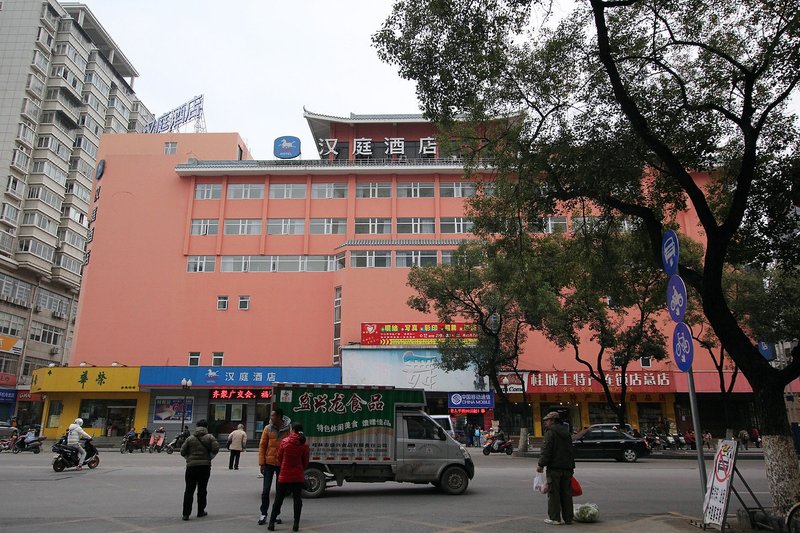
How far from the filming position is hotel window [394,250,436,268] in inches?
1489

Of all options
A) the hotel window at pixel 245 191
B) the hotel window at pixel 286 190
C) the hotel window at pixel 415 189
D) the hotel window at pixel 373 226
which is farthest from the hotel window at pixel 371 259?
the hotel window at pixel 245 191

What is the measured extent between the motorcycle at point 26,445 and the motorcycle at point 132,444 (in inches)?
142

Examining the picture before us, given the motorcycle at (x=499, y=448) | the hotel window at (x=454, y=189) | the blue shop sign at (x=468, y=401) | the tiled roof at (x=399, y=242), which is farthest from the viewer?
the hotel window at (x=454, y=189)

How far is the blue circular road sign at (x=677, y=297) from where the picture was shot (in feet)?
24.3

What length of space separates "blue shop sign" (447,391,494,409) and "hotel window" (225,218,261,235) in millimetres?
18306

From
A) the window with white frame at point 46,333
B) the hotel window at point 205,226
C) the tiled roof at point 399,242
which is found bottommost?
the window with white frame at point 46,333

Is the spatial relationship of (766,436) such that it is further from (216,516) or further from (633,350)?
(633,350)

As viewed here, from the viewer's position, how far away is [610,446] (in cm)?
2220

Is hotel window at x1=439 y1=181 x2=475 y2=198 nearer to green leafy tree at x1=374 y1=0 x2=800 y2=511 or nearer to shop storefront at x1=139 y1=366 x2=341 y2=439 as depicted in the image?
shop storefront at x1=139 y1=366 x2=341 y2=439

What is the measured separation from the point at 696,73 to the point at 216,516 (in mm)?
12599

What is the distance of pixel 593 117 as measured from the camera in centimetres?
1205

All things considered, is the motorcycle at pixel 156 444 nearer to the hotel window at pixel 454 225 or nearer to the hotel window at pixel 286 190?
the hotel window at pixel 286 190

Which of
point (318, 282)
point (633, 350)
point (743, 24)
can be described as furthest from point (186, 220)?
point (743, 24)

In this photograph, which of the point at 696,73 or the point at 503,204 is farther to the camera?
the point at 503,204
